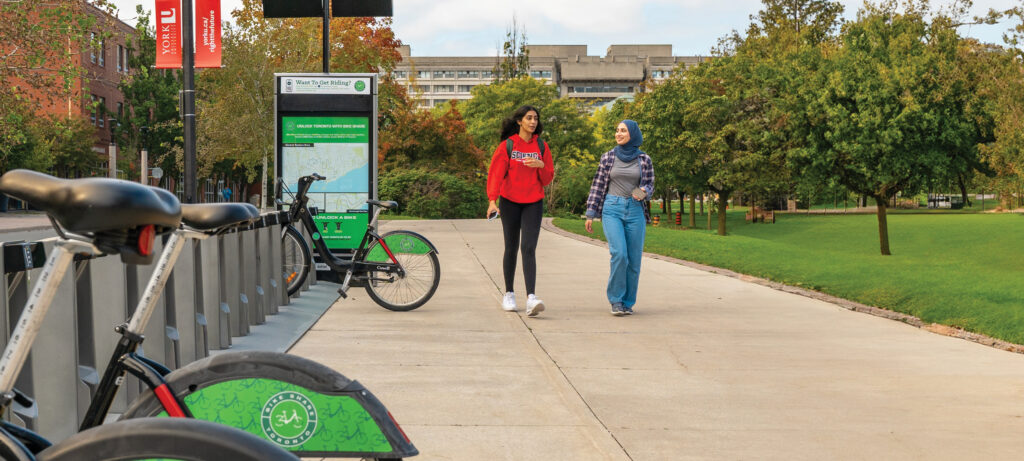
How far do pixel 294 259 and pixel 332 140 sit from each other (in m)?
2.86

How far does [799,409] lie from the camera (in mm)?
5551

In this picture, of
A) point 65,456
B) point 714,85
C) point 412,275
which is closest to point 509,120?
point 412,275

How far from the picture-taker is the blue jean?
9625 mm

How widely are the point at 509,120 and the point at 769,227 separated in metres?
52.2

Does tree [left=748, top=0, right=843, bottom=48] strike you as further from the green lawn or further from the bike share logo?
the bike share logo

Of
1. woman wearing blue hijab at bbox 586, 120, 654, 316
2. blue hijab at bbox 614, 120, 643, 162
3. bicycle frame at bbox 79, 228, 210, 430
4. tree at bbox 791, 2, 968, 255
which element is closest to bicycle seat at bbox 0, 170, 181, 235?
bicycle frame at bbox 79, 228, 210, 430

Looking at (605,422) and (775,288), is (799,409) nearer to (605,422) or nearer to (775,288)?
(605,422)

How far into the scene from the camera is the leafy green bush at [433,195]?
41.1 metres

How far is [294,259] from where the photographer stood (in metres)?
10.3

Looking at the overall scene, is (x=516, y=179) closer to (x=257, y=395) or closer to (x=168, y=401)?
(x=257, y=395)

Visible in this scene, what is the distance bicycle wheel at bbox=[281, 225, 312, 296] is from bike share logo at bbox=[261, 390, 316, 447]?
25.7ft

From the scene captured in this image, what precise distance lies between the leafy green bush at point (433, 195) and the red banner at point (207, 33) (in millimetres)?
21027

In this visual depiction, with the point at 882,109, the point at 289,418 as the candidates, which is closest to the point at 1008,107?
the point at 882,109

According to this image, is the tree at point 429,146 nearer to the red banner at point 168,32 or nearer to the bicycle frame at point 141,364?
the red banner at point 168,32
